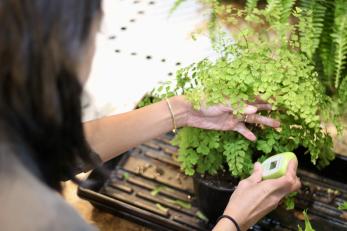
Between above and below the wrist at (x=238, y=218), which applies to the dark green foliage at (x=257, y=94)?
above

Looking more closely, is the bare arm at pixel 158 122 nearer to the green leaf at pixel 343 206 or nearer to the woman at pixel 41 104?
the green leaf at pixel 343 206

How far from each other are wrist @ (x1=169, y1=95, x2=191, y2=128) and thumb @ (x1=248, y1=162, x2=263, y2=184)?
21 centimetres

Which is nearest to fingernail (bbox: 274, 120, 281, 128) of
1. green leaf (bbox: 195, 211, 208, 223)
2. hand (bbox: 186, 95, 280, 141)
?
hand (bbox: 186, 95, 280, 141)

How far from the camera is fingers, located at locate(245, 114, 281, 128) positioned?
1.18m

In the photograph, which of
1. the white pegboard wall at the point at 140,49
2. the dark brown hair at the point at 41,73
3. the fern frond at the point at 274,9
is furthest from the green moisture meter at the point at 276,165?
the white pegboard wall at the point at 140,49

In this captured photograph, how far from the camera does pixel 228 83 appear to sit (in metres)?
1.13

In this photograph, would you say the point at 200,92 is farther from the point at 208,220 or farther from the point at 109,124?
the point at 208,220

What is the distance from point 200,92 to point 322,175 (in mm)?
515

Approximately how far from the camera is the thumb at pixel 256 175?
3.61 feet

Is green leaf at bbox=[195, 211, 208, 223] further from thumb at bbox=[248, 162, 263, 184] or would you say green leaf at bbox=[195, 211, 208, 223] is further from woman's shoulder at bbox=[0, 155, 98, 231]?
woman's shoulder at bbox=[0, 155, 98, 231]

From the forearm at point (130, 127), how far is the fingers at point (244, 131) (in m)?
0.13

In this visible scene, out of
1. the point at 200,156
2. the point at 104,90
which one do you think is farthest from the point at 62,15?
the point at 104,90

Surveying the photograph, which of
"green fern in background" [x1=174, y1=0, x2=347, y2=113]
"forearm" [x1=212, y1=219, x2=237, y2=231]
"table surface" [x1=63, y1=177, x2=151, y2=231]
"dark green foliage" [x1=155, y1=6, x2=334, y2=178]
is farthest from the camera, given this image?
"table surface" [x1=63, y1=177, x2=151, y2=231]

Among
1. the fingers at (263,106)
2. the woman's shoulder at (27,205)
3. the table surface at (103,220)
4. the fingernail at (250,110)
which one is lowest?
the table surface at (103,220)
